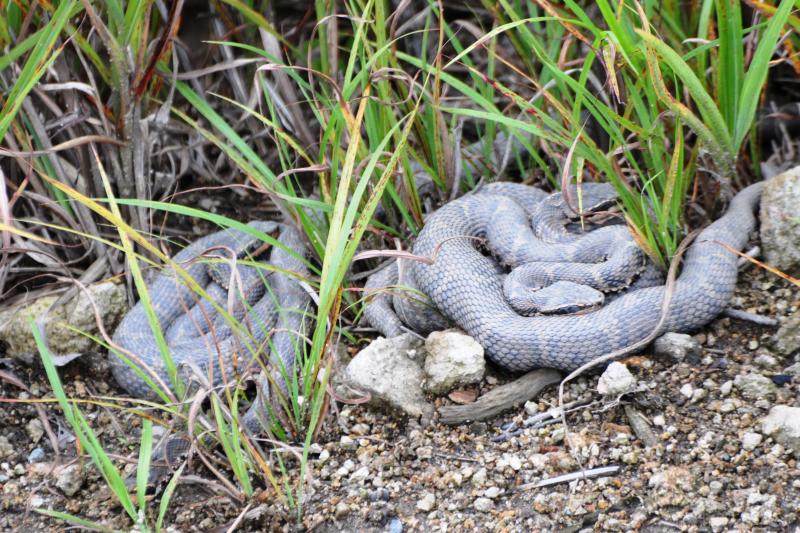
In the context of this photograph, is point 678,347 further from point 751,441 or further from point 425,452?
point 425,452

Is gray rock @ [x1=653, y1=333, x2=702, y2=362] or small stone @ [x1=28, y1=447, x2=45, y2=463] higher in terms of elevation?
gray rock @ [x1=653, y1=333, x2=702, y2=362]

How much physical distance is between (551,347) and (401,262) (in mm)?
903

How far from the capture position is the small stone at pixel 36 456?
4.16 m

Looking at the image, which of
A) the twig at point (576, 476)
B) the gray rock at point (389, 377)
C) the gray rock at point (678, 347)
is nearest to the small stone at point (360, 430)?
the gray rock at point (389, 377)

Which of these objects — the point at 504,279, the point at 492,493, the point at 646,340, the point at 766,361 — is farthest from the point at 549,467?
the point at 504,279

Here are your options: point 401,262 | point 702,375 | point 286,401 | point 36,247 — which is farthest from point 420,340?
point 36,247

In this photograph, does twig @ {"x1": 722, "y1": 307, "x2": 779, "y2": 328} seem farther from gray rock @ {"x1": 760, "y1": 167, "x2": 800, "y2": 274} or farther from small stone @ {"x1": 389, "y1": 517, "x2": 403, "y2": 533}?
small stone @ {"x1": 389, "y1": 517, "x2": 403, "y2": 533}

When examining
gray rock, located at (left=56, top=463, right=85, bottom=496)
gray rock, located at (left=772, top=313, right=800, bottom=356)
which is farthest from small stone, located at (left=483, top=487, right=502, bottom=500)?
gray rock, located at (left=56, top=463, right=85, bottom=496)

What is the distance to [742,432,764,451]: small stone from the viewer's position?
3.45m

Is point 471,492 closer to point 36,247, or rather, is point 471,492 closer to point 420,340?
point 420,340

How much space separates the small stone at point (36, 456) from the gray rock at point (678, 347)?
2.81 metres

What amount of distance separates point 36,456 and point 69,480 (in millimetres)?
423

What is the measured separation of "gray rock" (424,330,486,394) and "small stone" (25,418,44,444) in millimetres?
1810

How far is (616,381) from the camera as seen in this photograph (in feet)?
12.4
